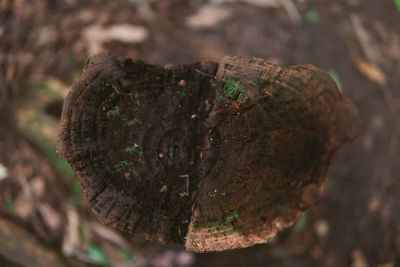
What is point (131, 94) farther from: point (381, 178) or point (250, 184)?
point (381, 178)

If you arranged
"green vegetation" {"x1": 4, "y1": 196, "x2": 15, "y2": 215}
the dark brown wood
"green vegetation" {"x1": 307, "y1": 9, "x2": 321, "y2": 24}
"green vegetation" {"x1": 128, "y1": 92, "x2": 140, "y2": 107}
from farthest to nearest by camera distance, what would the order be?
"green vegetation" {"x1": 307, "y1": 9, "x2": 321, "y2": 24} → "green vegetation" {"x1": 4, "y1": 196, "x2": 15, "y2": 215} → "green vegetation" {"x1": 128, "y1": 92, "x2": 140, "y2": 107} → the dark brown wood

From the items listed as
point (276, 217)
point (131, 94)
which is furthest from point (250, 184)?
point (131, 94)

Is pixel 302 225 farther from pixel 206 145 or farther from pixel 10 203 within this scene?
pixel 10 203

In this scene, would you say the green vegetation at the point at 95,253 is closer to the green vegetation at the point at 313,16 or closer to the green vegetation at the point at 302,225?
the green vegetation at the point at 302,225

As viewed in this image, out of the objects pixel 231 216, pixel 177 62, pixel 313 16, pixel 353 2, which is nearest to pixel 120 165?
pixel 231 216

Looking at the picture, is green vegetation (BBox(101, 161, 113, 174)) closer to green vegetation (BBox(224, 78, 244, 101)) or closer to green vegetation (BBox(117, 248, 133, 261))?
green vegetation (BBox(224, 78, 244, 101))

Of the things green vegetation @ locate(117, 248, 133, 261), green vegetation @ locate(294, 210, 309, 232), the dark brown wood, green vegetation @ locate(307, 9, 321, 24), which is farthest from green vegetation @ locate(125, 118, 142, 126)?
green vegetation @ locate(307, 9, 321, 24)

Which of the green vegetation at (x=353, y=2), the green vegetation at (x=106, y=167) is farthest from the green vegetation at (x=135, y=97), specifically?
the green vegetation at (x=353, y=2)
